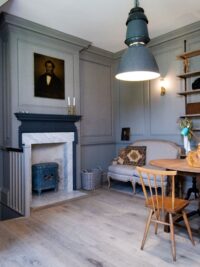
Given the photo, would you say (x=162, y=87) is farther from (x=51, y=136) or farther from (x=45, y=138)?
(x=45, y=138)

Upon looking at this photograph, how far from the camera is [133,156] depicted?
15.3 feet

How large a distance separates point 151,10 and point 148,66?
5.28 ft

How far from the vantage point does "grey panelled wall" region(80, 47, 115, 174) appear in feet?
16.3

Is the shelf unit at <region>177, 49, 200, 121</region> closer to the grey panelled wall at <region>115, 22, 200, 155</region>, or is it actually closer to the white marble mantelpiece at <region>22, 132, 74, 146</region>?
the grey panelled wall at <region>115, 22, 200, 155</region>

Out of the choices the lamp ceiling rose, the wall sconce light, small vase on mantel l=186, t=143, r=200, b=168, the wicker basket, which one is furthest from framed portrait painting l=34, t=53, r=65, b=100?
small vase on mantel l=186, t=143, r=200, b=168

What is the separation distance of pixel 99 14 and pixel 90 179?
9.97 ft

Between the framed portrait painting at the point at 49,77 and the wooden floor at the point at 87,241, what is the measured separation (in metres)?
2.09

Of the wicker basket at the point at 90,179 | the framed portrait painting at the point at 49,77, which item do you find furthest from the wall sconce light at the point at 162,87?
the wicker basket at the point at 90,179

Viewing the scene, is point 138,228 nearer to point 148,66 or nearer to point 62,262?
point 62,262

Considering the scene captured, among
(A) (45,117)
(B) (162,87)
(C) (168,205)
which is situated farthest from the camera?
A: (B) (162,87)

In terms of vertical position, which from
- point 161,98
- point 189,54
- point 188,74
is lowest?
point 161,98

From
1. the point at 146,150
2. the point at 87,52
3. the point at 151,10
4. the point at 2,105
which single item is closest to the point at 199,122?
the point at 146,150

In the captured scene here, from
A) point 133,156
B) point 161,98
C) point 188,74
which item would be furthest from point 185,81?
point 133,156

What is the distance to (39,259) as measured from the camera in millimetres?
2111
